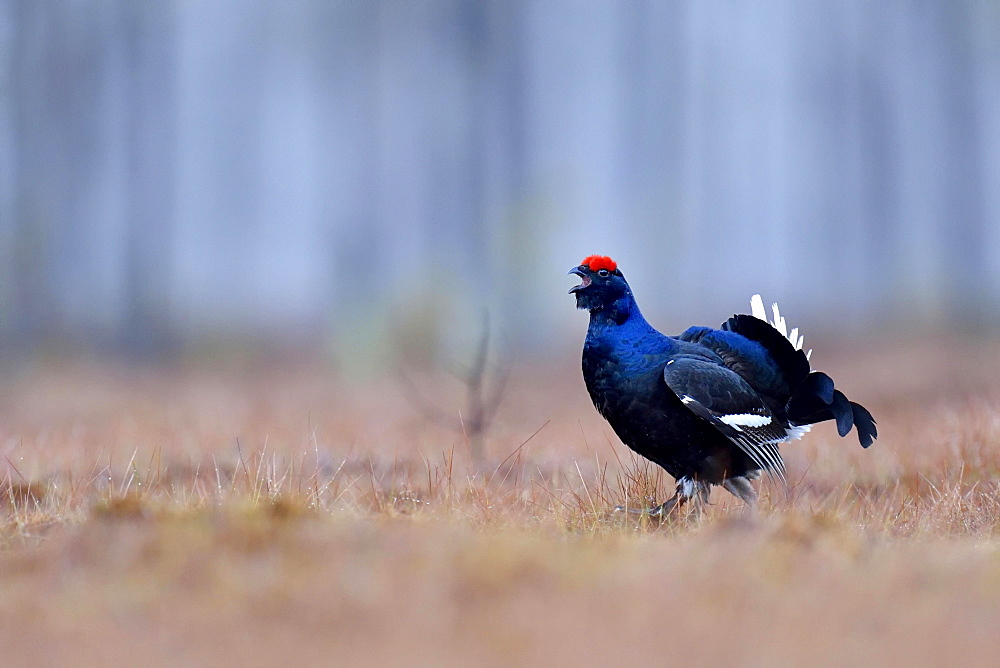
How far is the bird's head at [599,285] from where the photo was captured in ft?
14.3

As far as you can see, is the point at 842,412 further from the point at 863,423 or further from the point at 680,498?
the point at 680,498

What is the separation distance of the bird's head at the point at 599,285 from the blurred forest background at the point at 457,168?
24.3 feet

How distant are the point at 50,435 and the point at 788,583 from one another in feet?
Answer: 16.9

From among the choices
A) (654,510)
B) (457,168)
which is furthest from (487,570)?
(457,168)

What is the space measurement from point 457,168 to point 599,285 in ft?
31.1

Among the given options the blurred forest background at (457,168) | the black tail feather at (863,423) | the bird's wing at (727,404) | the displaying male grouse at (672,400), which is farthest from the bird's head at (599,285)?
the blurred forest background at (457,168)

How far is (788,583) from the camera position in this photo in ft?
8.15

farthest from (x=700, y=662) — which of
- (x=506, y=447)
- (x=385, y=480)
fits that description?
(x=506, y=447)

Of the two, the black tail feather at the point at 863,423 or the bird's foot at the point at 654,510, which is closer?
the bird's foot at the point at 654,510

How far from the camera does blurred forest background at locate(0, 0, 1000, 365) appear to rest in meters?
12.4

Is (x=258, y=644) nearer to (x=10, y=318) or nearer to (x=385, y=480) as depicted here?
(x=385, y=480)

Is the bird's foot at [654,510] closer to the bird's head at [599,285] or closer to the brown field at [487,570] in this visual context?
the brown field at [487,570]

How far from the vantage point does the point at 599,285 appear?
4.38 metres

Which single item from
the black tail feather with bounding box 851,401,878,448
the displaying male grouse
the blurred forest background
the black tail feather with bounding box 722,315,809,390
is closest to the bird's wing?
the displaying male grouse
